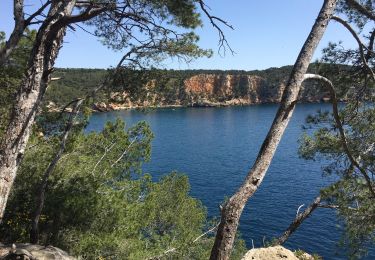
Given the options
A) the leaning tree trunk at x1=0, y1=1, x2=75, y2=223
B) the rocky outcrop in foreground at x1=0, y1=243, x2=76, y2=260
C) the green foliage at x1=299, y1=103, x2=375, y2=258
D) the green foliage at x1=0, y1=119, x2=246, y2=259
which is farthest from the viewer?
the green foliage at x1=0, y1=119, x2=246, y2=259

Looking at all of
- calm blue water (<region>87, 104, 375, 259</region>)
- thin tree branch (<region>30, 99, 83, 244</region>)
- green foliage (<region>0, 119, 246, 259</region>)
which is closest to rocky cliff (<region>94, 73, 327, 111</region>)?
calm blue water (<region>87, 104, 375, 259</region>)

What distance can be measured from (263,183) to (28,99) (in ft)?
99.3

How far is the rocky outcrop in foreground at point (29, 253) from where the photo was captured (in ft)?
18.0

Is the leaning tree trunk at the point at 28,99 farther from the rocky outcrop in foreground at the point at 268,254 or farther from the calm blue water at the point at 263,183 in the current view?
the rocky outcrop in foreground at the point at 268,254

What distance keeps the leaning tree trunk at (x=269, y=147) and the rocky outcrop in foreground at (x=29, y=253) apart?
3.58 m

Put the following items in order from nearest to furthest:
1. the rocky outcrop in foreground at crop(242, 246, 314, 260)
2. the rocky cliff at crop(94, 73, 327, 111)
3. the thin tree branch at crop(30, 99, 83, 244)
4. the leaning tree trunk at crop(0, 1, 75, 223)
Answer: the leaning tree trunk at crop(0, 1, 75, 223), the rocky outcrop in foreground at crop(242, 246, 314, 260), the thin tree branch at crop(30, 99, 83, 244), the rocky cliff at crop(94, 73, 327, 111)

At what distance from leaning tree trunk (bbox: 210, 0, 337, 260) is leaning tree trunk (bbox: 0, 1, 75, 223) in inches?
116

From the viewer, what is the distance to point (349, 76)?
6.81 metres

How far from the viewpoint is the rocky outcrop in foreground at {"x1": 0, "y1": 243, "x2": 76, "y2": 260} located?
5.50 m

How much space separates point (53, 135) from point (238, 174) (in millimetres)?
29500

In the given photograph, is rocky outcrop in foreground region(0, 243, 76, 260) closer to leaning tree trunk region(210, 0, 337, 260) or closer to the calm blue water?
the calm blue water

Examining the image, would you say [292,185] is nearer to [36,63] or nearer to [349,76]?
[349,76]

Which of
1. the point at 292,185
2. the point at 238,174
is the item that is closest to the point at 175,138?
the point at 238,174

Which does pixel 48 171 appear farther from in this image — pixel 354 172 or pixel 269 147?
pixel 354 172
